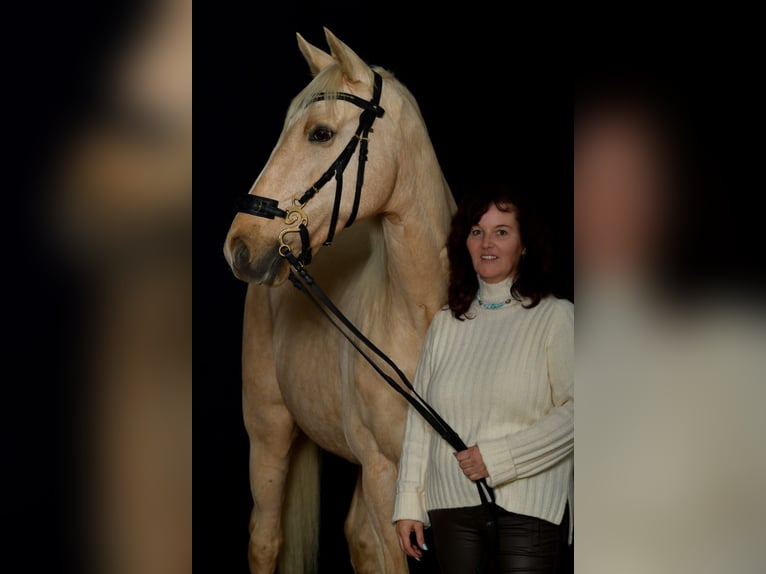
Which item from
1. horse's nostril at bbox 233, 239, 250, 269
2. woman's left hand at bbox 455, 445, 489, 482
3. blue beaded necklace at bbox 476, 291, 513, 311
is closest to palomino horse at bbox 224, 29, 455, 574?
horse's nostril at bbox 233, 239, 250, 269

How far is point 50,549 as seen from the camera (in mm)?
1634

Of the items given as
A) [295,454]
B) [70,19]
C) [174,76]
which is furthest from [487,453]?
[295,454]

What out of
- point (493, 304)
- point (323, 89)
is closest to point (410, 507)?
point (493, 304)

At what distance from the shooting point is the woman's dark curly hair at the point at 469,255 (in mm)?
2201

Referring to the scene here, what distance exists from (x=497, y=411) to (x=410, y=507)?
0.29 metres

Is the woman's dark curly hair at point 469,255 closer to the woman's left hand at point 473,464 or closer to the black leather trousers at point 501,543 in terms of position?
the woman's left hand at point 473,464

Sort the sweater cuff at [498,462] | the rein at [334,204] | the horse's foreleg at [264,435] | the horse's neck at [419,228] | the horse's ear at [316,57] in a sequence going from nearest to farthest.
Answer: the sweater cuff at [498,462]
the rein at [334,204]
the horse's neck at [419,228]
the horse's ear at [316,57]
the horse's foreleg at [264,435]

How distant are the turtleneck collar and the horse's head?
0.35 m

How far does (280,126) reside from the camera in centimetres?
382

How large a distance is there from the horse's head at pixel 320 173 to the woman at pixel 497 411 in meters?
0.26

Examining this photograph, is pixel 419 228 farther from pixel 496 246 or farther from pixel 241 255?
pixel 241 255

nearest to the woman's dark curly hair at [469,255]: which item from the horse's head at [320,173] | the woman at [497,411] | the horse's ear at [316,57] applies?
the woman at [497,411]

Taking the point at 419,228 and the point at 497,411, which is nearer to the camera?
the point at 497,411

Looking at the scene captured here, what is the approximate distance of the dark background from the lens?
287cm
